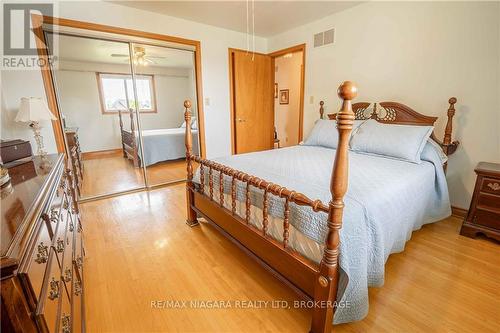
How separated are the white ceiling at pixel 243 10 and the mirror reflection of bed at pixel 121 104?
0.48 metres

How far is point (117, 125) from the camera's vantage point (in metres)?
3.33

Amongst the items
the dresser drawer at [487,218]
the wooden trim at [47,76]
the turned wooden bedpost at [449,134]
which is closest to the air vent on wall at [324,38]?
the turned wooden bedpost at [449,134]

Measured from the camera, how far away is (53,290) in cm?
81

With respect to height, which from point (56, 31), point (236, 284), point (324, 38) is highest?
point (324, 38)

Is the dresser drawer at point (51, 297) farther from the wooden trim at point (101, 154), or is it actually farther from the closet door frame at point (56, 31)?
the wooden trim at point (101, 154)

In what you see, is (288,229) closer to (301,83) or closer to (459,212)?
(459,212)

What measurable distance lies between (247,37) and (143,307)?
13.0 ft

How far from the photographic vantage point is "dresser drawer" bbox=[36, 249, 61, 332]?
0.67 m

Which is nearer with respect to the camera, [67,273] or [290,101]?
[67,273]

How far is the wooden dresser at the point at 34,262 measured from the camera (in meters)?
0.59

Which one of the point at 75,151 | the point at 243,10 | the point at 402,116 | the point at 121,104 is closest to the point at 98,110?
the point at 121,104

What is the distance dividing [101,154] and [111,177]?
36 centimetres

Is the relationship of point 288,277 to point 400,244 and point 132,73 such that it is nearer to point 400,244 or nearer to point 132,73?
point 400,244

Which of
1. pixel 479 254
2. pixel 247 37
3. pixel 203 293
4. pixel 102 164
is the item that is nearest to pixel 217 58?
pixel 247 37
